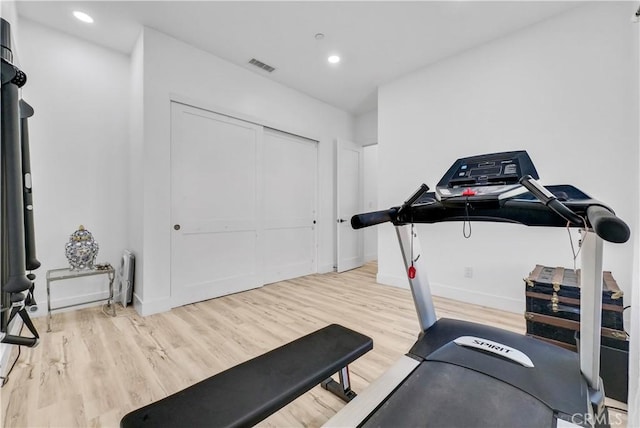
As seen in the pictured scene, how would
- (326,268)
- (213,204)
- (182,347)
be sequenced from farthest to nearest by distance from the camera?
(326,268), (213,204), (182,347)

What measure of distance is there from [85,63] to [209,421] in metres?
3.91

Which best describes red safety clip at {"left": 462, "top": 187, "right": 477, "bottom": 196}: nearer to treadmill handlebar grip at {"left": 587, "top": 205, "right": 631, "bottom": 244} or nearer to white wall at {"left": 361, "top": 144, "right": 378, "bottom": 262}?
treadmill handlebar grip at {"left": 587, "top": 205, "right": 631, "bottom": 244}

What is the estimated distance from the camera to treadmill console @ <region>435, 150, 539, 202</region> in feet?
3.82

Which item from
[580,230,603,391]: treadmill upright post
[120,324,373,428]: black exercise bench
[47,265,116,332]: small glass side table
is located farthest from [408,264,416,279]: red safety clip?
[47,265,116,332]: small glass side table

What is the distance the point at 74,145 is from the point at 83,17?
1275 millimetres

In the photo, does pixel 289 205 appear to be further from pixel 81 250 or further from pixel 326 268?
pixel 81 250

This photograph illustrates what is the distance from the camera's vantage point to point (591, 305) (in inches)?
43.3

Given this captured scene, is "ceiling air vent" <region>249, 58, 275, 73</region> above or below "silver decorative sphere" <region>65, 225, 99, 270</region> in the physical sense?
above

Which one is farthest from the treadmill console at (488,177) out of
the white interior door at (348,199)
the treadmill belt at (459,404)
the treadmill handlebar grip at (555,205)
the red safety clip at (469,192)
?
the white interior door at (348,199)

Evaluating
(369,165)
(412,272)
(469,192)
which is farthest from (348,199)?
(469,192)

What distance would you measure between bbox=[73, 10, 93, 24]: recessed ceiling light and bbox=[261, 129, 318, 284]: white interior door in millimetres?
2106

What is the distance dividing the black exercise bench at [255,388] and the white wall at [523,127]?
2.25 meters

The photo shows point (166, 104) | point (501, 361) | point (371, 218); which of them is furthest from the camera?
point (166, 104)

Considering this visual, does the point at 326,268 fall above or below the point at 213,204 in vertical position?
below
